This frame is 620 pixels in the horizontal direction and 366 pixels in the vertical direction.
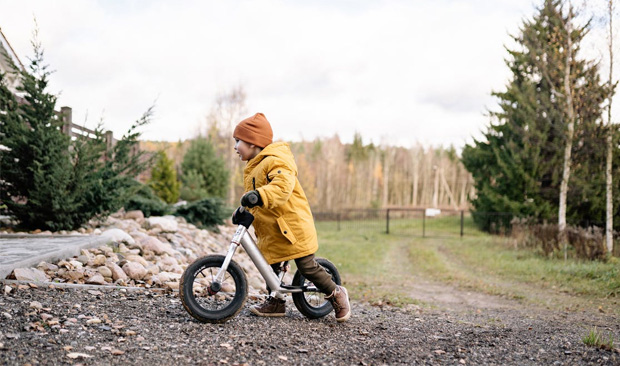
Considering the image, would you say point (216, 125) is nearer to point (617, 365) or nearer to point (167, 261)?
point (167, 261)

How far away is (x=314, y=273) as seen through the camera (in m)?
4.05

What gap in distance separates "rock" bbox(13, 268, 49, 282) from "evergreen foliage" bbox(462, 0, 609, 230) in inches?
469

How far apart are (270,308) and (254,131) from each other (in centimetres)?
152

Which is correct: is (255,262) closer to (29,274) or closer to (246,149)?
(246,149)

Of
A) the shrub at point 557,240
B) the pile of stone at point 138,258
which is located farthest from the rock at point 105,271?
the shrub at point 557,240

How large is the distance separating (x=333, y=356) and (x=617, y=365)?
1888 millimetres

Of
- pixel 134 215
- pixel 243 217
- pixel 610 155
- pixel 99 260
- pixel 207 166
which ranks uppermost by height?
pixel 610 155

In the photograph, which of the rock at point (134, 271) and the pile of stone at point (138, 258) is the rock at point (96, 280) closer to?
the pile of stone at point (138, 258)

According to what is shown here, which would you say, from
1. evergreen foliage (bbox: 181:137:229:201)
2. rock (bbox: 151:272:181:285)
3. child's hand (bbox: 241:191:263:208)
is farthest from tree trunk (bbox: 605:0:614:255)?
evergreen foliage (bbox: 181:137:229:201)

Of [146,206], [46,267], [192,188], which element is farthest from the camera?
[192,188]

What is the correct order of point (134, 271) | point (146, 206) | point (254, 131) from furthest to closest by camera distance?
1. point (146, 206)
2. point (134, 271)
3. point (254, 131)

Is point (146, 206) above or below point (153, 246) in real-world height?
above

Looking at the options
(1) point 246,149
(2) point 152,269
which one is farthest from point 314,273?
(2) point 152,269

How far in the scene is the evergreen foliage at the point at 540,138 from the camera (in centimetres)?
1359
